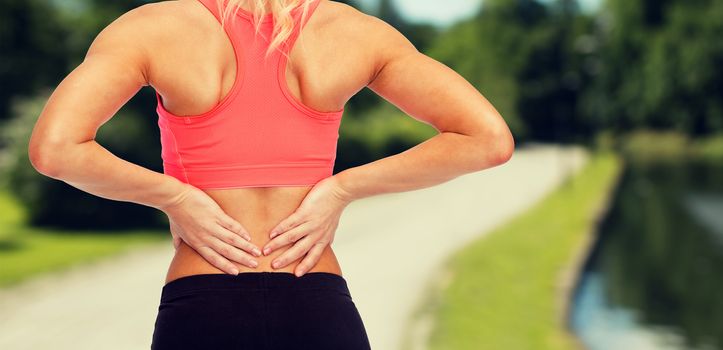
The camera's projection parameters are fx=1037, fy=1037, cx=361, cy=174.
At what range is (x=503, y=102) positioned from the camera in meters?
39.5

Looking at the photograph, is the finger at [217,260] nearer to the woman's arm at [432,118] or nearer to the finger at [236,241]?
the finger at [236,241]

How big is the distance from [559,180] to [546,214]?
11.8 m

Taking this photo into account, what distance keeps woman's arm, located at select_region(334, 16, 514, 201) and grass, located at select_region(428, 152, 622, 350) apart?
9.69m

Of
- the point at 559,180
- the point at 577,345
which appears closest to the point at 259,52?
the point at 577,345

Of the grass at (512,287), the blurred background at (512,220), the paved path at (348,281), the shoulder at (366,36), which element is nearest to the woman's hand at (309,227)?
the shoulder at (366,36)

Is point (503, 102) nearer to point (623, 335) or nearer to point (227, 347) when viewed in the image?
point (623, 335)

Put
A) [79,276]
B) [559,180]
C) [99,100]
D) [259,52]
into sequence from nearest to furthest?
1. [99,100]
2. [259,52]
3. [79,276]
4. [559,180]

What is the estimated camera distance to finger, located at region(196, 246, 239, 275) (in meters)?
1.76

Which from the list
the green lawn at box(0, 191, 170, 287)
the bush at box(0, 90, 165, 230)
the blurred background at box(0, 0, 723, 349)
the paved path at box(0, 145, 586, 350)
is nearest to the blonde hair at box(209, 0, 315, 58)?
the blurred background at box(0, 0, 723, 349)

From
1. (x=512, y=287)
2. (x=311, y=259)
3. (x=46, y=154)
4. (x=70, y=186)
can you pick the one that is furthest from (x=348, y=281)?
(x=46, y=154)

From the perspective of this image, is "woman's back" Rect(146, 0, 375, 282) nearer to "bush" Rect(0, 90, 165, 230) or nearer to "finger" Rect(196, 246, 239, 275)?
"finger" Rect(196, 246, 239, 275)

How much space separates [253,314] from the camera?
173 cm

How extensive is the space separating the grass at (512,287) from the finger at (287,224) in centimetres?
974

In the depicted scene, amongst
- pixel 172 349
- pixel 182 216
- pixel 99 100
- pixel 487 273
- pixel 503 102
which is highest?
pixel 99 100
